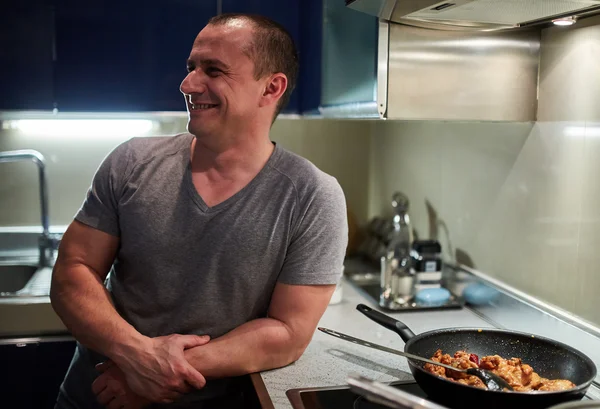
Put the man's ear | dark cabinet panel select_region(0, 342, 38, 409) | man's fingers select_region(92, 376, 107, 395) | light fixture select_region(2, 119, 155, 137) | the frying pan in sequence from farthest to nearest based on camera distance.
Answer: light fixture select_region(2, 119, 155, 137)
dark cabinet panel select_region(0, 342, 38, 409)
the man's ear
man's fingers select_region(92, 376, 107, 395)
the frying pan

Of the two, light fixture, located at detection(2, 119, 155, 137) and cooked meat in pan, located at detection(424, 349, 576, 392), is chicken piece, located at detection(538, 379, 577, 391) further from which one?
light fixture, located at detection(2, 119, 155, 137)

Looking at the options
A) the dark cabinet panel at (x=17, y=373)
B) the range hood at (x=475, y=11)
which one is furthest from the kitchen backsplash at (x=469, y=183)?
the dark cabinet panel at (x=17, y=373)

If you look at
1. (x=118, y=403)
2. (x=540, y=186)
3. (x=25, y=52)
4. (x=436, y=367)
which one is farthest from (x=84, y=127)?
(x=436, y=367)

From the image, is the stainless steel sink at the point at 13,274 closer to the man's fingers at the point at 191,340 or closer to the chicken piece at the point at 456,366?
the man's fingers at the point at 191,340

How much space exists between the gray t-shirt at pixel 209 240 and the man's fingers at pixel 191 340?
0.06m

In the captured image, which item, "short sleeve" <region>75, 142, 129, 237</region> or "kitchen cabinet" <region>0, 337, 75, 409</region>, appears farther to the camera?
"kitchen cabinet" <region>0, 337, 75, 409</region>

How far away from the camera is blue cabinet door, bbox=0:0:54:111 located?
7.10 feet

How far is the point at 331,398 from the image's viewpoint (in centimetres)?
130

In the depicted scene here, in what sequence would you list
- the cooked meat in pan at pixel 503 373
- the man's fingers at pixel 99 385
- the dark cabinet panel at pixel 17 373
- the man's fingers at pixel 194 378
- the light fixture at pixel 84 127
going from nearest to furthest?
the cooked meat in pan at pixel 503 373 → the man's fingers at pixel 194 378 → the man's fingers at pixel 99 385 → the dark cabinet panel at pixel 17 373 → the light fixture at pixel 84 127

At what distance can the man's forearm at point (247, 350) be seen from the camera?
4.58 ft

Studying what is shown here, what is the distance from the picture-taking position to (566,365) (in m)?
1.31

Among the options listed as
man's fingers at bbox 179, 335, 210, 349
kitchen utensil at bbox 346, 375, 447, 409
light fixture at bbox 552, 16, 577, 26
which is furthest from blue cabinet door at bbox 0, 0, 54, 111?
kitchen utensil at bbox 346, 375, 447, 409

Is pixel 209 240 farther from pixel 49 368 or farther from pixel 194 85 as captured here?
pixel 49 368

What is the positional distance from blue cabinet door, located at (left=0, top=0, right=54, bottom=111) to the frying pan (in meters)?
1.33
